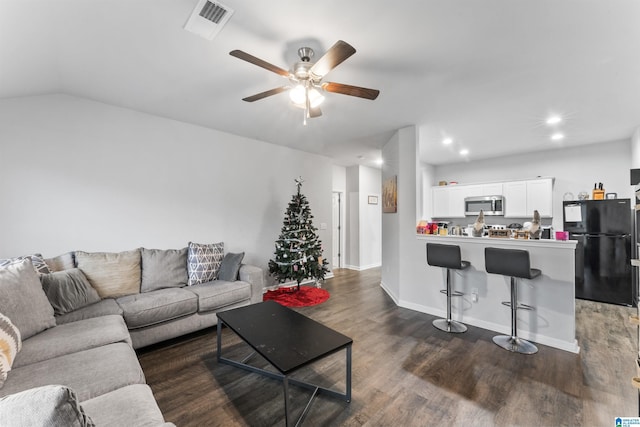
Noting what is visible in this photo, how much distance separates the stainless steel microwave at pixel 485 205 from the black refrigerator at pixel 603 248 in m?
1.05

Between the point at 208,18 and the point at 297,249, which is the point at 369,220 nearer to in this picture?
the point at 297,249

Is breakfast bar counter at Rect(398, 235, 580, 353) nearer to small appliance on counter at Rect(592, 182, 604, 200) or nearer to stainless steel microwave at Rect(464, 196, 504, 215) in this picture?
small appliance on counter at Rect(592, 182, 604, 200)

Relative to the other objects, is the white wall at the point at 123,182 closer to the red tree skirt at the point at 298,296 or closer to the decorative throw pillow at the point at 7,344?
the red tree skirt at the point at 298,296

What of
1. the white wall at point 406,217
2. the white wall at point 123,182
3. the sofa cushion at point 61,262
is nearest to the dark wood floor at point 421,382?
the white wall at point 406,217

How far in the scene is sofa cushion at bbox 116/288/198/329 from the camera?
249cm

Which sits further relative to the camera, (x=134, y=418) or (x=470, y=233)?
(x=470, y=233)

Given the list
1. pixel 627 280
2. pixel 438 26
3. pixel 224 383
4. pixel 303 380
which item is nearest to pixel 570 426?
pixel 303 380

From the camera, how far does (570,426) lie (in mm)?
1726

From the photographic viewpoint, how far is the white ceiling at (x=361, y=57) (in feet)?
5.55

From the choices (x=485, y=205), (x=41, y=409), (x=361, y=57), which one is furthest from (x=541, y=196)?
(x=41, y=409)

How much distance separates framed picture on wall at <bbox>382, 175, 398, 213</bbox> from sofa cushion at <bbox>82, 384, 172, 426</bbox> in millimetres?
3672

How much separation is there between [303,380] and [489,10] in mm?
2957

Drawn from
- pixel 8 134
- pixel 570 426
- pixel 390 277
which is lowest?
pixel 570 426

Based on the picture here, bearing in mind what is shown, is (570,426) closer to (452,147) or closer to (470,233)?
(470,233)
